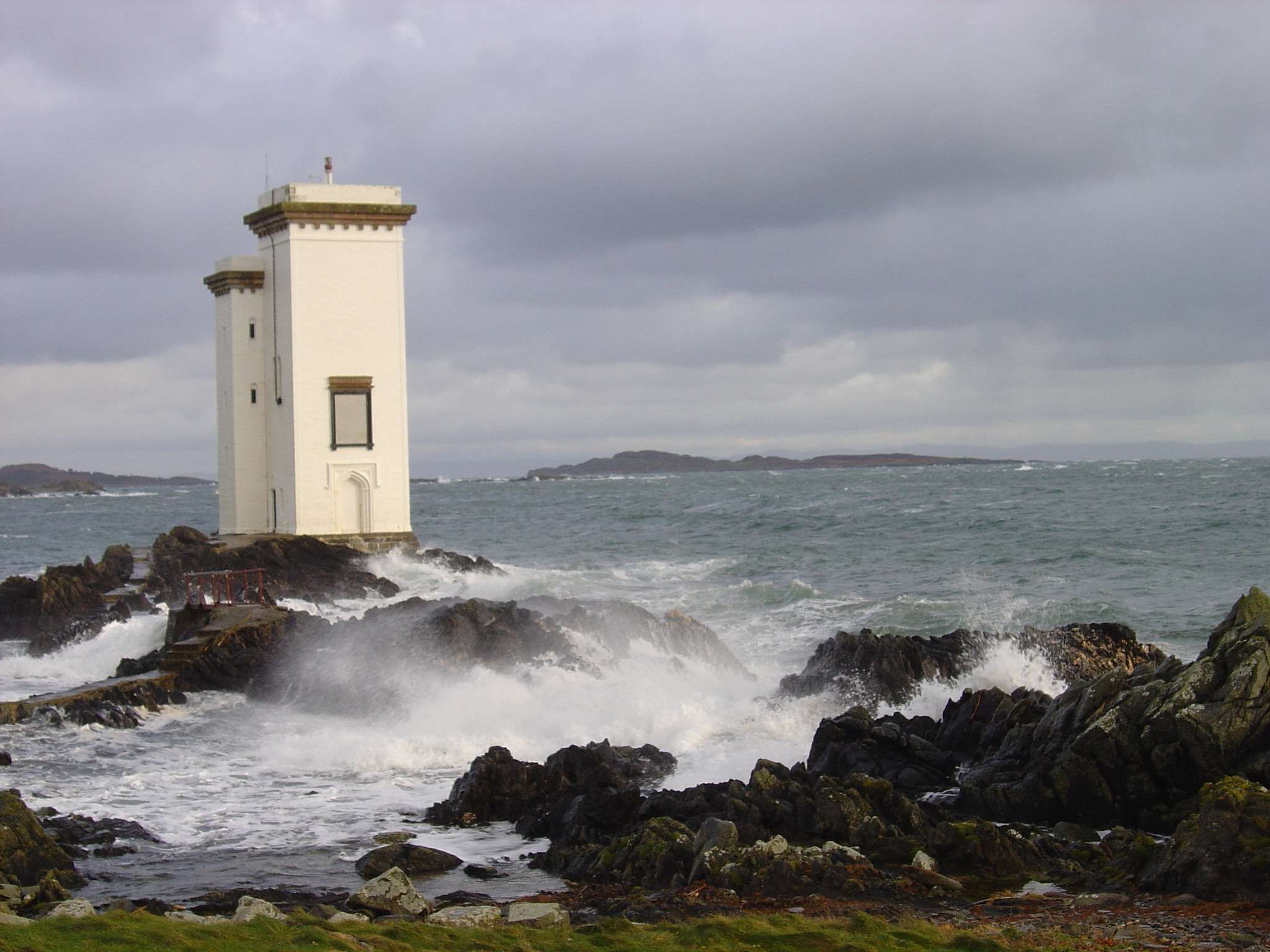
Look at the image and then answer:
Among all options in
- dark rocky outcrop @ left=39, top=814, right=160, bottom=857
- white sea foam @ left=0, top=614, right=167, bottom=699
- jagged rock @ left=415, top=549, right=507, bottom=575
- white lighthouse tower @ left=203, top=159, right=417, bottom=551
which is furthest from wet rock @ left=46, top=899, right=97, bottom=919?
jagged rock @ left=415, top=549, right=507, bottom=575

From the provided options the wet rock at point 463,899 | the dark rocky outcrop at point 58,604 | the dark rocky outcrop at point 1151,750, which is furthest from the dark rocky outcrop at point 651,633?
the wet rock at point 463,899

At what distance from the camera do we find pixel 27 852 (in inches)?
446

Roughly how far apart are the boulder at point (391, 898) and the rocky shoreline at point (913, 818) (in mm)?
21

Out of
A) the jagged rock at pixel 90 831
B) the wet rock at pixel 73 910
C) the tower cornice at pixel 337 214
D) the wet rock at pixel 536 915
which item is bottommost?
the jagged rock at pixel 90 831

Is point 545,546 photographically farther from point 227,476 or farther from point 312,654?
point 312,654

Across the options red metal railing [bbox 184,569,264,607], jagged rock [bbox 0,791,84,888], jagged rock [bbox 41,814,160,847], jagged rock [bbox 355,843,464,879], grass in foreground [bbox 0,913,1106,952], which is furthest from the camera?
red metal railing [bbox 184,569,264,607]

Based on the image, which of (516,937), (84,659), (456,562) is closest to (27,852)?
(516,937)

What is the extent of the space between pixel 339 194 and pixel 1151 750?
80.3 ft

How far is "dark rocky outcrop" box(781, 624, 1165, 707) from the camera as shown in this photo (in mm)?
18906

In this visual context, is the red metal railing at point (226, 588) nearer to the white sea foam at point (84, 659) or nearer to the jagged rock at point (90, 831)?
the white sea foam at point (84, 659)

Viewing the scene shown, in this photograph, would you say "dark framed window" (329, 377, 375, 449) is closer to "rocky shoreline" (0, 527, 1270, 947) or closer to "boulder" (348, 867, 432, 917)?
"rocky shoreline" (0, 527, 1270, 947)

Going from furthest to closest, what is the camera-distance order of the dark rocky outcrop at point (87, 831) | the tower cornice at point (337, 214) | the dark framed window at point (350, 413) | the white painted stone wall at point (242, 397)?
the white painted stone wall at point (242, 397) < the dark framed window at point (350, 413) < the tower cornice at point (337, 214) < the dark rocky outcrop at point (87, 831)

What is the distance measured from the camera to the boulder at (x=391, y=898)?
32.6ft

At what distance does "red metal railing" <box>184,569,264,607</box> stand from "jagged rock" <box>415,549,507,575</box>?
4.89 m
